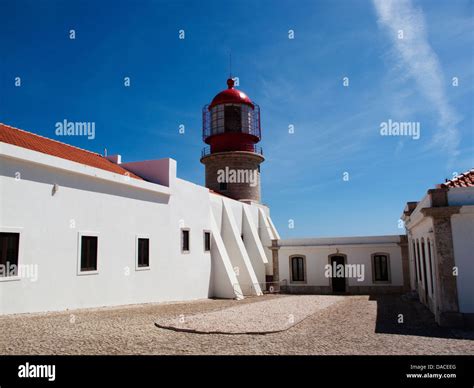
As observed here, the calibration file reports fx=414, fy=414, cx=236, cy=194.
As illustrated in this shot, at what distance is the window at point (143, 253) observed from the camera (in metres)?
13.3

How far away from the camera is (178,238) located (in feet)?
51.1

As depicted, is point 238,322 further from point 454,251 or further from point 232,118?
point 232,118

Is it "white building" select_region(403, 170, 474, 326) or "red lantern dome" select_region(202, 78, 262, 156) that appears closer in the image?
"white building" select_region(403, 170, 474, 326)

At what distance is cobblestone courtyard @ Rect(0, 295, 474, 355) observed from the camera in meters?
6.12

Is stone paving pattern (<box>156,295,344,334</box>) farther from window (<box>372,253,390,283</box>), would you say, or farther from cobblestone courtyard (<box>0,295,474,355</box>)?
window (<box>372,253,390,283</box>)

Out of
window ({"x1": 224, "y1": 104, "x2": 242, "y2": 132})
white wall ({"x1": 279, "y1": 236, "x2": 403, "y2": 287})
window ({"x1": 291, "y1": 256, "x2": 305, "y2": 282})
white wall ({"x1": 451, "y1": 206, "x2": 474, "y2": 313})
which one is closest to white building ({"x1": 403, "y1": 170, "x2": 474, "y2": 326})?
white wall ({"x1": 451, "y1": 206, "x2": 474, "y2": 313})

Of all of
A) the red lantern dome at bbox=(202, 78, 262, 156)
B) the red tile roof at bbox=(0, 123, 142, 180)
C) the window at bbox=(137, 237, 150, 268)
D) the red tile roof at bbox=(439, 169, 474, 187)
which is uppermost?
the red lantern dome at bbox=(202, 78, 262, 156)

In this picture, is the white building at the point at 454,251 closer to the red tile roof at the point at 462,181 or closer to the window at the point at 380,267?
the red tile roof at the point at 462,181

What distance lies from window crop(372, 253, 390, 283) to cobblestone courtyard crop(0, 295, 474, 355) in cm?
1098
